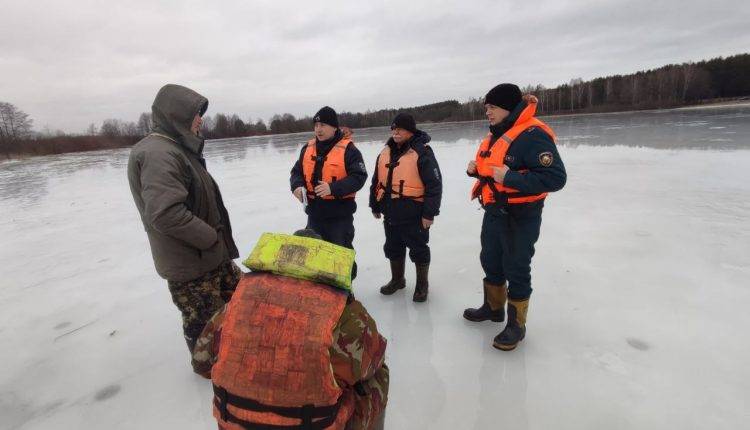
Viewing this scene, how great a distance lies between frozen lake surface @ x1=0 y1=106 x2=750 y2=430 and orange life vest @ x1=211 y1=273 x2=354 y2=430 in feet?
3.51

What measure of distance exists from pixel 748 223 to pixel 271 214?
5.80 meters

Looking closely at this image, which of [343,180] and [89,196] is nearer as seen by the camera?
[343,180]

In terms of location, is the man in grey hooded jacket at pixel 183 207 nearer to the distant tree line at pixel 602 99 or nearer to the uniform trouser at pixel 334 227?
the uniform trouser at pixel 334 227

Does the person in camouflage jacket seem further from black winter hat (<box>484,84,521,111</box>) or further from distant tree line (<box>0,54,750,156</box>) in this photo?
distant tree line (<box>0,54,750,156</box>)

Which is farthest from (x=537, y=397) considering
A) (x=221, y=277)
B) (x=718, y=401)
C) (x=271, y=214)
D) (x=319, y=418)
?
(x=271, y=214)

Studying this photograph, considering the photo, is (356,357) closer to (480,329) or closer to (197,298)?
(197,298)

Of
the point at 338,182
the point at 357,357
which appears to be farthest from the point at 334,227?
the point at 357,357

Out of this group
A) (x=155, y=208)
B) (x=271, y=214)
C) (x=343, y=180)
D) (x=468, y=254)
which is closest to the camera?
(x=155, y=208)

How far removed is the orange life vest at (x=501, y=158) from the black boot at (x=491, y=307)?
0.63m

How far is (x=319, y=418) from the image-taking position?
1045mm

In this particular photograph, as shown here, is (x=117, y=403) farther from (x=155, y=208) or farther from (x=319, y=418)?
(x=319, y=418)

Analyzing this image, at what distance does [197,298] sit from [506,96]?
6.98ft

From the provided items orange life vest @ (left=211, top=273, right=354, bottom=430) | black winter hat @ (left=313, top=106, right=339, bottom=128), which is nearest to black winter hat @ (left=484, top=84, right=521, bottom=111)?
black winter hat @ (left=313, top=106, right=339, bottom=128)

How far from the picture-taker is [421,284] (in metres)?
3.09
